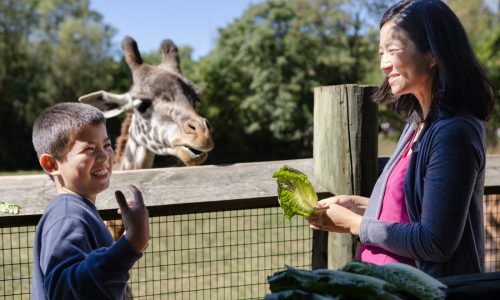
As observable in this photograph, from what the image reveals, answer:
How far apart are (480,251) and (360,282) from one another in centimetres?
115

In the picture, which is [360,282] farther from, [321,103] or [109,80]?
[109,80]

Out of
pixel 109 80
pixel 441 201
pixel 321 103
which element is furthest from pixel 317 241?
pixel 109 80

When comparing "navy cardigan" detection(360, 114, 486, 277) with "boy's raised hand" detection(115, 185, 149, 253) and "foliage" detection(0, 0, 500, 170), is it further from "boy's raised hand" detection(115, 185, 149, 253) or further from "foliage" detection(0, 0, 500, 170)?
"foliage" detection(0, 0, 500, 170)

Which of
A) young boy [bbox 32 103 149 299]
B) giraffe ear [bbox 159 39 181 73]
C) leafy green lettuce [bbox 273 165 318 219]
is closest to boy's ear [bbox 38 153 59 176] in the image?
young boy [bbox 32 103 149 299]

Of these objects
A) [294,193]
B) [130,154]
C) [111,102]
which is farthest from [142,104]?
[294,193]

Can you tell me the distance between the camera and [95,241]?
6.88ft

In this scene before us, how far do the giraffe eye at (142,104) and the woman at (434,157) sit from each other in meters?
3.58

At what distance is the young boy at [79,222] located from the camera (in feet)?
6.17

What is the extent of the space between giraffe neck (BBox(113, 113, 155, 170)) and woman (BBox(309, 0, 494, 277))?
367cm

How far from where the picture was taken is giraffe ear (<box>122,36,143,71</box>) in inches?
225

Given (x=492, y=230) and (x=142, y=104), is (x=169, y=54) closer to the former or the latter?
(x=142, y=104)

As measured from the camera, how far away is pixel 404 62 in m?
2.15

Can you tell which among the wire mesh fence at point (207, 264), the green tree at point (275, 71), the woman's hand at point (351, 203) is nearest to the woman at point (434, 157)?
the woman's hand at point (351, 203)

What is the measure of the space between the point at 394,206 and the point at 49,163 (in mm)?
1404
